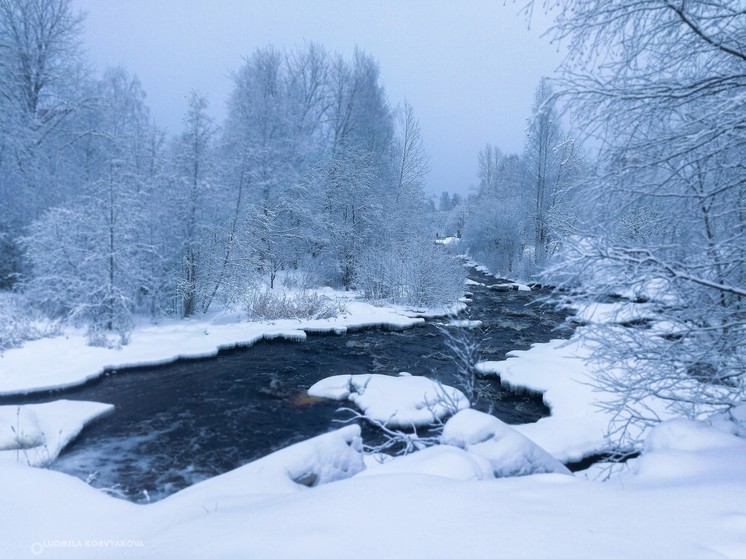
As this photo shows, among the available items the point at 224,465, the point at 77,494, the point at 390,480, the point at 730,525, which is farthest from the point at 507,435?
the point at 224,465

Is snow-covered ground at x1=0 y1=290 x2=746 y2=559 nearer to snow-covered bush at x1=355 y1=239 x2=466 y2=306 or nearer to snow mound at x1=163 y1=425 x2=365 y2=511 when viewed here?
snow mound at x1=163 y1=425 x2=365 y2=511

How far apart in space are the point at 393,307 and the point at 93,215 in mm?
10222

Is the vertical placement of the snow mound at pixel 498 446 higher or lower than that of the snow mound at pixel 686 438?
lower

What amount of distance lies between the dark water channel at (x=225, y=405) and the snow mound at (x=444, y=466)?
6.58 feet

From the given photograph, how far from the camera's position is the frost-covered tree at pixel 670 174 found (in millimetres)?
3084

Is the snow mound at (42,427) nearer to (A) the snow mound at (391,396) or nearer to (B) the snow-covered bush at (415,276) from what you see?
(A) the snow mound at (391,396)

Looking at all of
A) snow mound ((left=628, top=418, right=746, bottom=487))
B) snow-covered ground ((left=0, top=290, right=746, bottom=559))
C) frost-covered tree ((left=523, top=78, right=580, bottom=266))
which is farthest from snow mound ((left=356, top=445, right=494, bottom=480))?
frost-covered tree ((left=523, top=78, right=580, bottom=266))

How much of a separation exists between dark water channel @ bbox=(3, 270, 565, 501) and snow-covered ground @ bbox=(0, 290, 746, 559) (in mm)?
791

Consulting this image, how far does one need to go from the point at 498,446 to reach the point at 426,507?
1.47 meters

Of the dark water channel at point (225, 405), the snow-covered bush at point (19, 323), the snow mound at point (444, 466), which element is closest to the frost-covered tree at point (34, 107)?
the snow-covered bush at point (19, 323)

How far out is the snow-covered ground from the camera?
160cm

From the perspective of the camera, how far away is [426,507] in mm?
1917

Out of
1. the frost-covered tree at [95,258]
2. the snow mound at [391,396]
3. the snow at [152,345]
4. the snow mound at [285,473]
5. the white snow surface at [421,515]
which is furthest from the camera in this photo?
the frost-covered tree at [95,258]

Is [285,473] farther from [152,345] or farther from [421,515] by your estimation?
[152,345]
